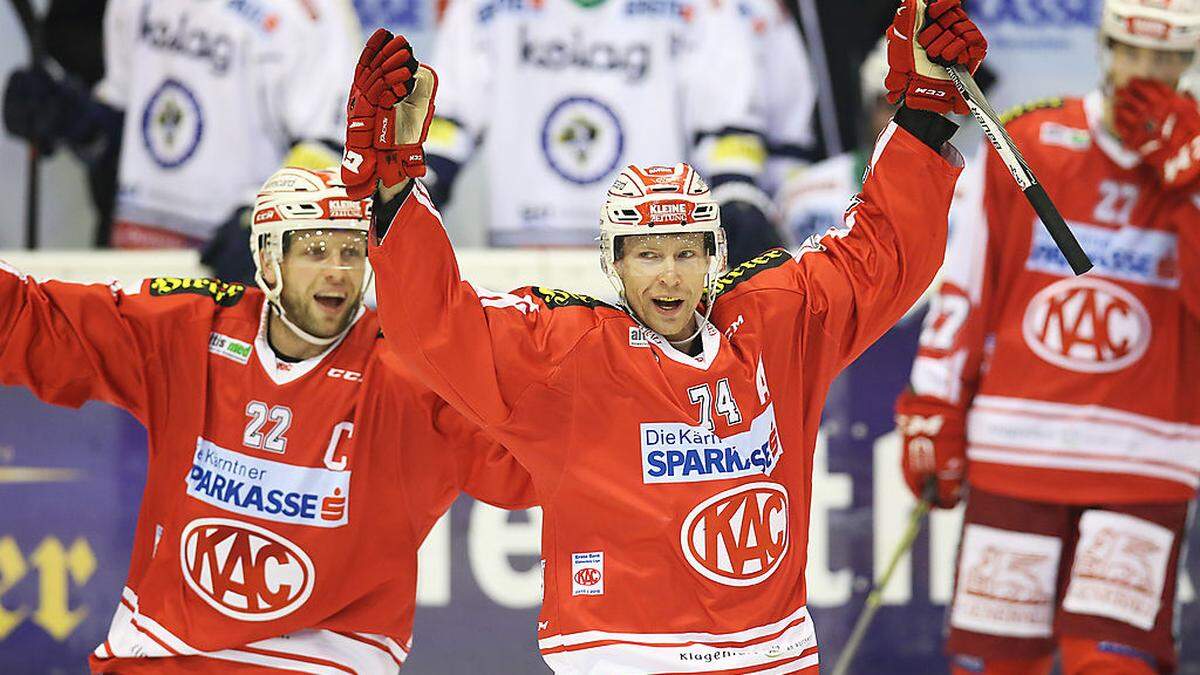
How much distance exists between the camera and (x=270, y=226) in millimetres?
4008

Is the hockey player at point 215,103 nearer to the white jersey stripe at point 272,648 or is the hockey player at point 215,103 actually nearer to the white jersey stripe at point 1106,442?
the white jersey stripe at point 272,648

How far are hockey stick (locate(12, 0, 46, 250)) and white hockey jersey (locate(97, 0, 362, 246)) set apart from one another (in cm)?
40

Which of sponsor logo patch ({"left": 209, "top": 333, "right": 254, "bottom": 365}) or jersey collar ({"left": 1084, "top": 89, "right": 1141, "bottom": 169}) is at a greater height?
jersey collar ({"left": 1084, "top": 89, "right": 1141, "bottom": 169})

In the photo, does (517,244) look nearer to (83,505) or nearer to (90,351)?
(83,505)

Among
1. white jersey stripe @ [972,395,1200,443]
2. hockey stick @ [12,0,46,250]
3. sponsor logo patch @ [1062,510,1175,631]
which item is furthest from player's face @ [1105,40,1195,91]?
hockey stick @ [12,0,46,250]

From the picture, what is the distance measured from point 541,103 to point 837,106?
1.15 meters

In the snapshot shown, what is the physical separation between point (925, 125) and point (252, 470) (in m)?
1.40

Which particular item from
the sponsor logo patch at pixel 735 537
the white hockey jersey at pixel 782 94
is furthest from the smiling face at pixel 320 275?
the white hockey jersey at pixel 782 94

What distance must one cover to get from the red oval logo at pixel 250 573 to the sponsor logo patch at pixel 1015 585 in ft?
5.53

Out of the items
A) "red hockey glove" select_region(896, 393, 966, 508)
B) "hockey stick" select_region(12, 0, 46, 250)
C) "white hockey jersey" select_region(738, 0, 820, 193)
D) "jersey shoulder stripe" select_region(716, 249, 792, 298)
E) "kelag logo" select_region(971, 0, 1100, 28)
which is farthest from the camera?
"kelag logo" select_region(971, 0, 1100, 28)

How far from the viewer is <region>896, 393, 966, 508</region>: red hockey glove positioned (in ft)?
16.2

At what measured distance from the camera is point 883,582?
5.26 meters

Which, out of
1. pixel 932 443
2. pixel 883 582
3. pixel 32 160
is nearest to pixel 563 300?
pixel 932 443

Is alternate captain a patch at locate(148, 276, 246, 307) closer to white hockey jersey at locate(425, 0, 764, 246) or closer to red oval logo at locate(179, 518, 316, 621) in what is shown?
red oval logo at locate(179, 518, 316, 621)
